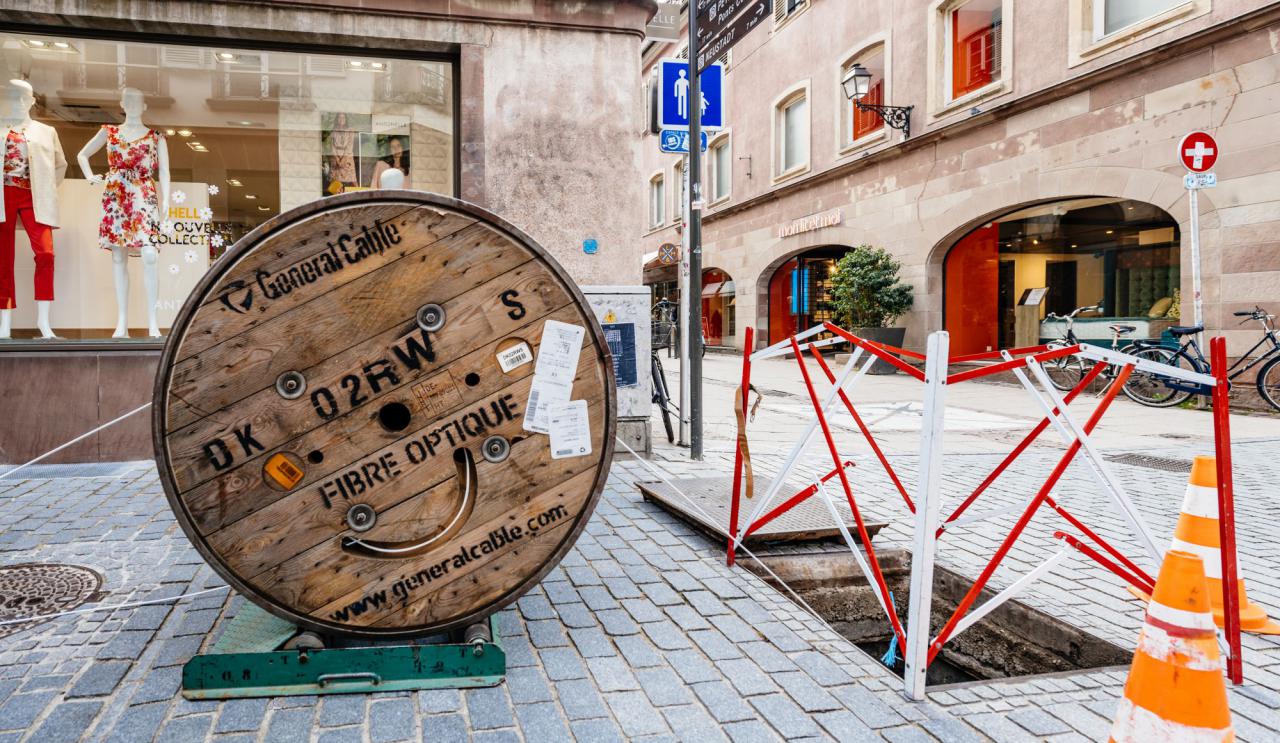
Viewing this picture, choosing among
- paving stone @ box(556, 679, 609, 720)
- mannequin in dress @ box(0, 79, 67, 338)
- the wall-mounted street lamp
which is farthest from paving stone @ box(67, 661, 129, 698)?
the wall-mounted street lamp

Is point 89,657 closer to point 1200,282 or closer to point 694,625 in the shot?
point 694,625

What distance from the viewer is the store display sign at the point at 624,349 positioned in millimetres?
7168

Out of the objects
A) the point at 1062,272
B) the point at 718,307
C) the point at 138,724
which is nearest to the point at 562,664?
the point at 138,724

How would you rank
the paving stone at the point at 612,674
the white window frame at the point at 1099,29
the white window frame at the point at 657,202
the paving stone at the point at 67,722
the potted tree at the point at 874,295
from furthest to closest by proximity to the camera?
1. the white window frame at the point at 657,202
2. the potted tree at the point at 874,295
3. the white window frame at the point at 1099,29
4. the paving stone at the point at 612,674
5. the paving stone at the point at 67,722

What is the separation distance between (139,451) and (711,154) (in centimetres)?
2448

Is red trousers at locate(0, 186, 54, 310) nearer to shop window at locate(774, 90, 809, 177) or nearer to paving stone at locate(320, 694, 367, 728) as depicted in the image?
paving stone at locate(320, 694, 367, 728)

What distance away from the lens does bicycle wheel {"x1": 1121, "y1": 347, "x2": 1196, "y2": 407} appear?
37.0 feet

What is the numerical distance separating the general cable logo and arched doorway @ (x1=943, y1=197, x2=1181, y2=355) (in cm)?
1367

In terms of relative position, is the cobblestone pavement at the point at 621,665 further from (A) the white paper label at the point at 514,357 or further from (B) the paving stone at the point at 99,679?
(A) the white paper label at the point at 514,357

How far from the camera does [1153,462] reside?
23.9ft

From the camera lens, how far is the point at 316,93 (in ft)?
24.5

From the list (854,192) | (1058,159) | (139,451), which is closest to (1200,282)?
(1058,159)

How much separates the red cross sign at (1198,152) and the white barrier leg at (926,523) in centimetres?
1025

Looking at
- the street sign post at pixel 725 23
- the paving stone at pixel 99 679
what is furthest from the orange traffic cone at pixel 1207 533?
the street sign post at pixel 725 23
